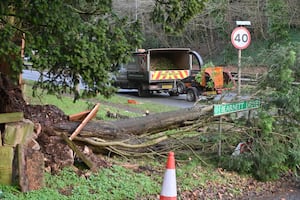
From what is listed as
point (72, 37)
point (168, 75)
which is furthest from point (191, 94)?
point (72, 37)

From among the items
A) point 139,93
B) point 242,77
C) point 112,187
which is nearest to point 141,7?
point 139,93

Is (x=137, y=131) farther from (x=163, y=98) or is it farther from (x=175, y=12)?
(x=163, y=98)

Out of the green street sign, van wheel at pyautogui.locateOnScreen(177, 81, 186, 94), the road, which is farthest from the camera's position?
van wheel at pyautogui.locateOnScreen(177, 81, 186, 94)

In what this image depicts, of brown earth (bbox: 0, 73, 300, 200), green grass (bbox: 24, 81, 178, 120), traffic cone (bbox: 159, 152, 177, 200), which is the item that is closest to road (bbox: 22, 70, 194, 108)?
green grass (bbox: 24, 81, 178, 120)

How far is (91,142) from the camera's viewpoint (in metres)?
7.05

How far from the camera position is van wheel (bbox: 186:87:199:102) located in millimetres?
19328

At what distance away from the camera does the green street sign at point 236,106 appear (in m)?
7.27

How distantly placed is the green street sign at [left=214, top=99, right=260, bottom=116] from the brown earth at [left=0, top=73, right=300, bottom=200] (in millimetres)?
926

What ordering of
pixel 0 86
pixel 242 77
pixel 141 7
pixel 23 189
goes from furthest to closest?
1. pixel 141 7
2. pixel 242 77
3. pixel 0 86
4. pixel 23 189

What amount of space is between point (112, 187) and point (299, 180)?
3323 mm

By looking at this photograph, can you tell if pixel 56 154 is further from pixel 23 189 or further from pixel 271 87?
pixel 271 87

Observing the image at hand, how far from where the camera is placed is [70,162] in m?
6.38

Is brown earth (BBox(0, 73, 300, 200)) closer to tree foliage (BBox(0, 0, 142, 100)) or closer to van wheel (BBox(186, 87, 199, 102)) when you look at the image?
tree foliage (BBox(0, 0, 142, 100))

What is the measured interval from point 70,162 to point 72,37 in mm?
2141
